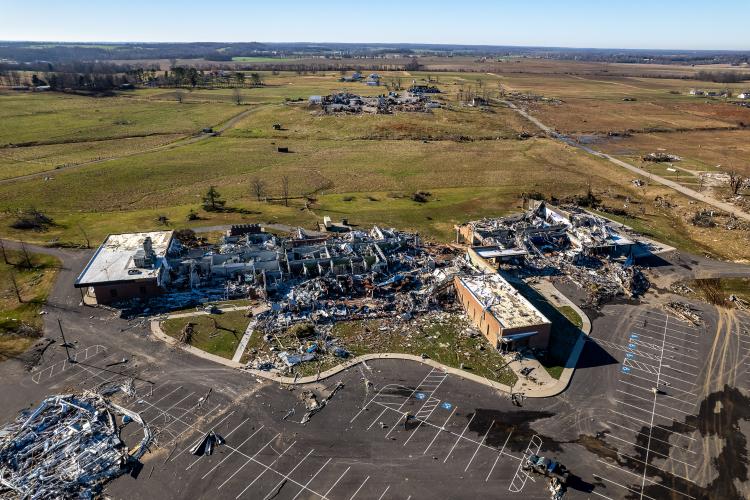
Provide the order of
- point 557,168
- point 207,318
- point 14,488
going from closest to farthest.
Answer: point 14,488, point 207,318, point 557,168

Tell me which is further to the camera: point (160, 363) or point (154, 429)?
point (160, 363)

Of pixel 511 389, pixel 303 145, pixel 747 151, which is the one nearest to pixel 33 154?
pixel 303 145

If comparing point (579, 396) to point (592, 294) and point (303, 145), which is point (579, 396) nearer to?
point (592, 294)

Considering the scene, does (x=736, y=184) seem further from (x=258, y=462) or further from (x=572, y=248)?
(x=258, y=462)

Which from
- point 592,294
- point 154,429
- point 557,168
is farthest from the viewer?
point 557,168

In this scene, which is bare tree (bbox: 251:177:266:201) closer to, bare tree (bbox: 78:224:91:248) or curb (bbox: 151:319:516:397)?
bare tree (bbox: 78:224:91:248)

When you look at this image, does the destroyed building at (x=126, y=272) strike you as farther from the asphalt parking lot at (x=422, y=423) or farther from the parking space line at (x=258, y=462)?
the parking space line at (x=258, y=462)

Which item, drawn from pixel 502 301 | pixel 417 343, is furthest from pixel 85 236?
pixel 502 301
